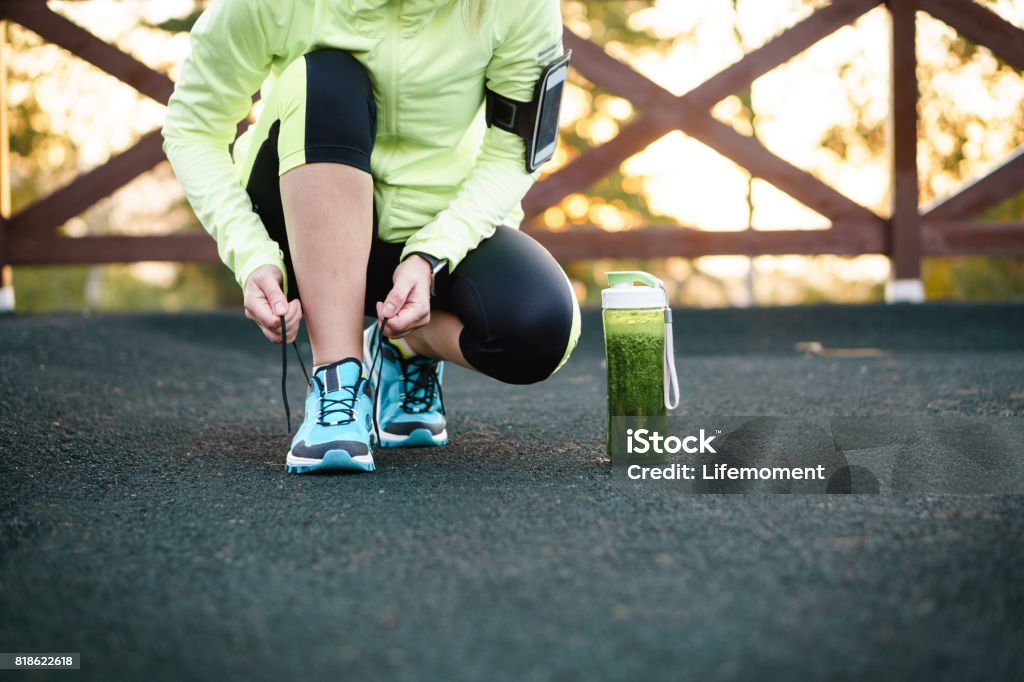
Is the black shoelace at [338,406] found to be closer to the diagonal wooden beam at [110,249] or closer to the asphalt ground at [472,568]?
the asphalt ground at [472,568]

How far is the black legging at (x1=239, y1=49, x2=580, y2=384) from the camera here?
1.38 metres

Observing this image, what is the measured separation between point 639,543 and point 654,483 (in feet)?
0.94

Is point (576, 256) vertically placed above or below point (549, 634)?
above

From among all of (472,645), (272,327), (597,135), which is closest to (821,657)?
(472,645)

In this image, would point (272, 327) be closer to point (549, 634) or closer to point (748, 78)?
point (549, 634)

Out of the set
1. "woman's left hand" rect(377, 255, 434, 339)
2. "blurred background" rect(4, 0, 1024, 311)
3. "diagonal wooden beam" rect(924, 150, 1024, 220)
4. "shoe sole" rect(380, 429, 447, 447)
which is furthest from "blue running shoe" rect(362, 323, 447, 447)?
"blurred background" rect(4, 0, 1024, 311)

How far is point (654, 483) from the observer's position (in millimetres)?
1238

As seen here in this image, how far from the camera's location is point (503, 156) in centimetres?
153

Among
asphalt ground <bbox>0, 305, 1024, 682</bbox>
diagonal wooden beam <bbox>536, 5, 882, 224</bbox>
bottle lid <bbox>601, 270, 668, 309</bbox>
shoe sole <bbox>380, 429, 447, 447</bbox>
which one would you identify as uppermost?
diagonal wooden beam <bbox>536, 5, 882, 224</bbox>

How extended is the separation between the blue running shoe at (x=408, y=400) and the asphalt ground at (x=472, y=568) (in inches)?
3.9

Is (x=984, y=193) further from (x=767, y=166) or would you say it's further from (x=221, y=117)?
(x=221, y=117)

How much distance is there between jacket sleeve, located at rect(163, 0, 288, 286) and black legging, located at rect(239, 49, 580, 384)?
0.08m

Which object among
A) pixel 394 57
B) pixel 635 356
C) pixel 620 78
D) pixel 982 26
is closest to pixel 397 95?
pixel 394 57

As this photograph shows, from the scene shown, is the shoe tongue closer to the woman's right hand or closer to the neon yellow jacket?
the woman's right hand
